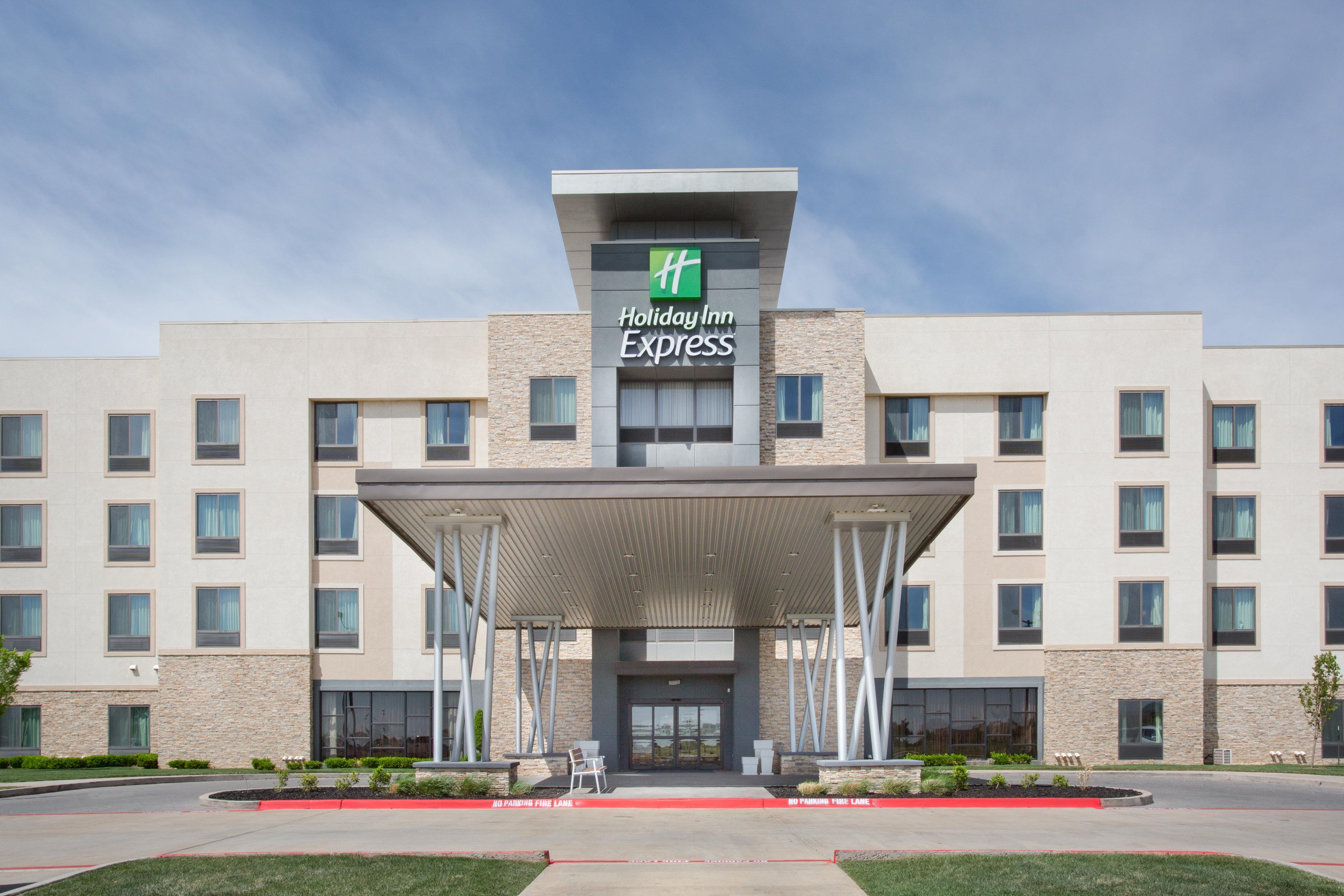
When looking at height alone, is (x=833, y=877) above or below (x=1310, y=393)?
below

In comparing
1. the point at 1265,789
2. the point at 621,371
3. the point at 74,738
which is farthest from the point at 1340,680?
the point at 74,738

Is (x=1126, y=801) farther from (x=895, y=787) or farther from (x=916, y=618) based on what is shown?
(x=916, y=618)

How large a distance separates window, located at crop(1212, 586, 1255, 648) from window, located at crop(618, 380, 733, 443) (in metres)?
17.0

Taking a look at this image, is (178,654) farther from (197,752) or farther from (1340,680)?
(1340,680)

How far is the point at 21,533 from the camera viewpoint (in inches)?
1404

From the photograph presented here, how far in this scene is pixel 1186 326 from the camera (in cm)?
3381

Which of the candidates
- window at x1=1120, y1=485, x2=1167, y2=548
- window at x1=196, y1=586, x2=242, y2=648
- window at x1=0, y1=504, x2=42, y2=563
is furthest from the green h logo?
window at x1=0, y1=504, x2=42, y2=563

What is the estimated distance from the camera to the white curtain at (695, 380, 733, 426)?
105 ft

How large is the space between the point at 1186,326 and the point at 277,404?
95.7 feet

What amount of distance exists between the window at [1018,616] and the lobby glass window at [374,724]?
57.7 feet

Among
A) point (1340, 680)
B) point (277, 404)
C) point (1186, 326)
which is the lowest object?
point (1340, 680)

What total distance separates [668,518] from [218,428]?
2114 cm

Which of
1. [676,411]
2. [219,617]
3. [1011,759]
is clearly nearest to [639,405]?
[676,411]

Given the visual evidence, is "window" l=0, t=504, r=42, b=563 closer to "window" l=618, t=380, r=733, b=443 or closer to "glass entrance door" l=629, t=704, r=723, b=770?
"window" l=618, t=380, r=733, b=443
